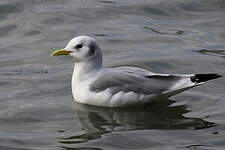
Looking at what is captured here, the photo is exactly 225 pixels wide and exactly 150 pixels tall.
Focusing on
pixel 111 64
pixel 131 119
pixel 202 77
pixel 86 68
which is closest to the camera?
pixel 131 119

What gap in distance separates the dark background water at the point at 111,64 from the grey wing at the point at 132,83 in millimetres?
293

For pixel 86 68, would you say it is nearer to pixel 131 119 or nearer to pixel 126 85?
pixel 126 85

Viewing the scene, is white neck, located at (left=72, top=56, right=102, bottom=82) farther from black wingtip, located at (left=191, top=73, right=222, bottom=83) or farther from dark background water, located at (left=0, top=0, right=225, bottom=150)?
black wingtip, located at (left=191, top=73, right=222, bottom=83)

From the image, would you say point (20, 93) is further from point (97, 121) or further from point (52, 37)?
point (52, 37)

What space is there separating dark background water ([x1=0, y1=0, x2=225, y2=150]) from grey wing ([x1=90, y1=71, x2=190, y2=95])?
0.96 feet

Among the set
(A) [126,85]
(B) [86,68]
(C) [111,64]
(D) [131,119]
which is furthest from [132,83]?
(C) [111,64]

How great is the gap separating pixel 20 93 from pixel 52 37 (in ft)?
11.0

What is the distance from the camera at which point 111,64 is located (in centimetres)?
1252

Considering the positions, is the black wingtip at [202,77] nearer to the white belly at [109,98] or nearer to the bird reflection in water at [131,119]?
the bird reflection in water at [131,119]

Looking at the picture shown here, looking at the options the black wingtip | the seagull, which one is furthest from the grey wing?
the black wingtip

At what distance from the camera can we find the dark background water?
9.23 m

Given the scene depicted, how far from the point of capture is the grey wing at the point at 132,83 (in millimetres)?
10305

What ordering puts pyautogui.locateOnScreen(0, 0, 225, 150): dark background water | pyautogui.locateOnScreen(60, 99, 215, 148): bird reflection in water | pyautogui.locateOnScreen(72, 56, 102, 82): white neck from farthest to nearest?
pyautogui.locateOnScreen(72, 56, 102, 82): white neck
pyautogui.locateOnScreen(60, 99, 215, 148): bird reflection in water
pyautogui.locateOnScreen(0, 0, 225, 150): dark background water

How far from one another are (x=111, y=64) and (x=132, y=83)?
2.22 meters
